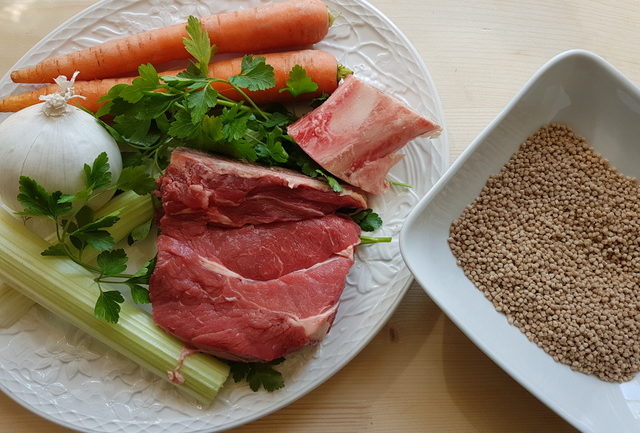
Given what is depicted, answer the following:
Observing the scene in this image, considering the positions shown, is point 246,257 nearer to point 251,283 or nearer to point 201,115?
point 251,283

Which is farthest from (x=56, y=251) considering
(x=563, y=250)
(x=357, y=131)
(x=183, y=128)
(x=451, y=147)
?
(x=563, y=250)

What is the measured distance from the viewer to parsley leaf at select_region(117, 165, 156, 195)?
132cm

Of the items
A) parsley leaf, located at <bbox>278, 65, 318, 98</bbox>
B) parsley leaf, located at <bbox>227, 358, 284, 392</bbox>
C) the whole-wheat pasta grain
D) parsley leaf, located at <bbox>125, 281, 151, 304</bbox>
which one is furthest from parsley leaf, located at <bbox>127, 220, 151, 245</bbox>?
the whole-wheat pasta grain

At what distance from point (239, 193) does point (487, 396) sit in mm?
834

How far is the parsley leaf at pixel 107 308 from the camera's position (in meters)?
1.30

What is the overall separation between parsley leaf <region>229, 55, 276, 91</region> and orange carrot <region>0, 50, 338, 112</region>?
0.39ft

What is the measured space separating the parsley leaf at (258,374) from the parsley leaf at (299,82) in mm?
688

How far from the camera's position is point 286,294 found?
1.35 m

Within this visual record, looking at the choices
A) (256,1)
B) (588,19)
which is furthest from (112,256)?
(588,19)

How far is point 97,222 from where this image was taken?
4.32ft

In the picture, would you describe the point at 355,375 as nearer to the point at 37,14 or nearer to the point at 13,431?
the point at 13,431

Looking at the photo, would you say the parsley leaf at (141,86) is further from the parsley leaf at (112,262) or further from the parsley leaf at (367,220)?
the parsley leaf at (367,220)

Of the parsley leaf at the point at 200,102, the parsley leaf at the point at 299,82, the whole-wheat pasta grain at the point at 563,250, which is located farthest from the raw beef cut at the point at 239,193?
the whole-wheat pasta grain at the point at 563,250

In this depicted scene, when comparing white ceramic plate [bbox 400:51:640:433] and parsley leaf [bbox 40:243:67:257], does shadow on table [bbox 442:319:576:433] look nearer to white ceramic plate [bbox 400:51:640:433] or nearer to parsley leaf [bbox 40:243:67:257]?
white ceramic plate [bbox 400:51:640:433]
